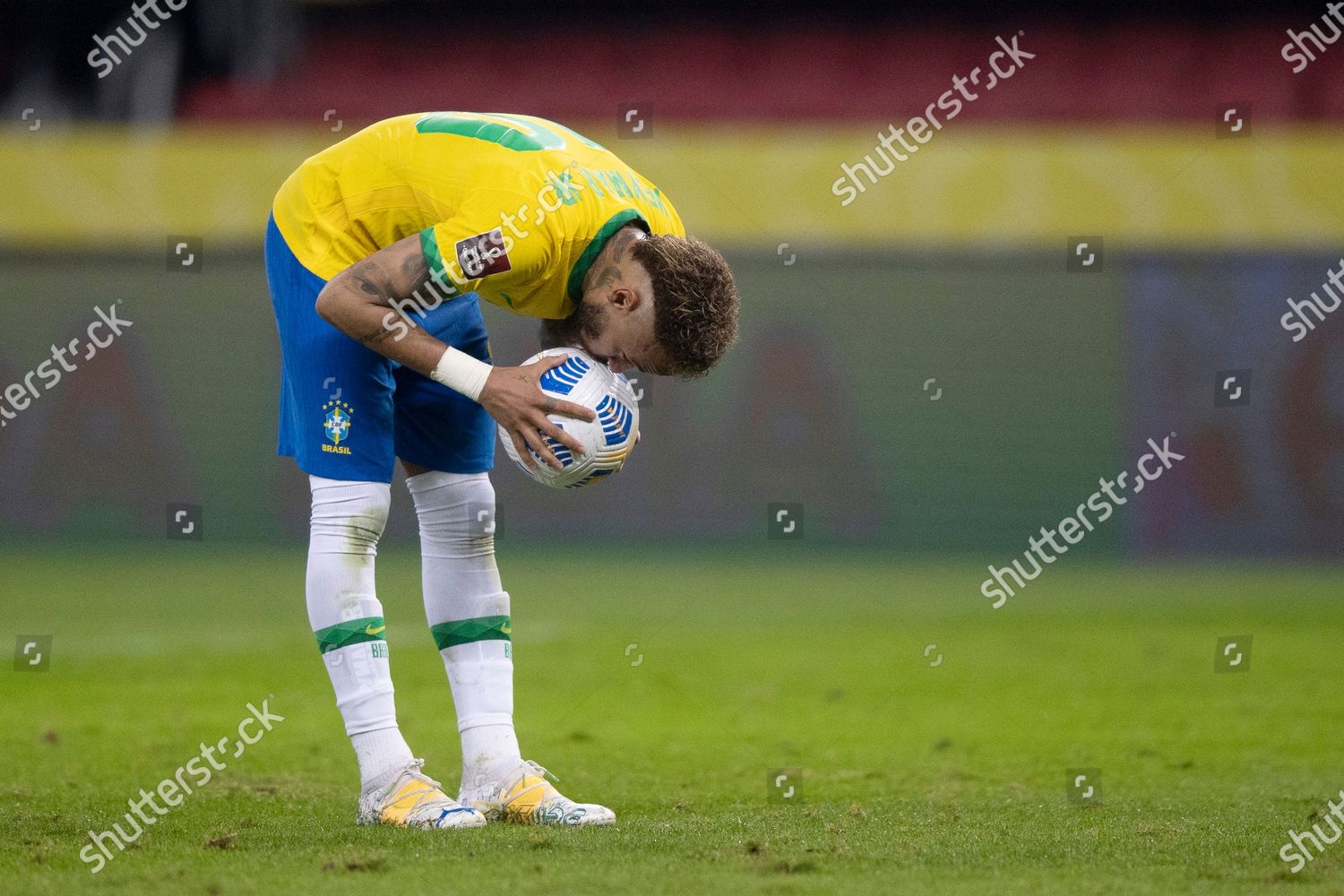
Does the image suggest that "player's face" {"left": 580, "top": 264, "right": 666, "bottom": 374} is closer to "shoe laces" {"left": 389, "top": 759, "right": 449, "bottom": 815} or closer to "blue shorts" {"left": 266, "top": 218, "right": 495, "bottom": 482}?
"blue shorts" {"left": 266, "top": 218, "right": 495, "bottom": 482}

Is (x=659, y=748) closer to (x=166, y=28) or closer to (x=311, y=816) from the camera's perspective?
(x=311, y=816)

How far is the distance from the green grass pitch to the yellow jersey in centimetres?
125

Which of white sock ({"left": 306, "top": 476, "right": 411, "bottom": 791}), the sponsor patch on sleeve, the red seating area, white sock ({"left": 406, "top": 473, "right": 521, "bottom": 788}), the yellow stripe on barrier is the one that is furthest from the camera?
the red seating area

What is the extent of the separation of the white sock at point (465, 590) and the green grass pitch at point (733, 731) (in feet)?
1.45

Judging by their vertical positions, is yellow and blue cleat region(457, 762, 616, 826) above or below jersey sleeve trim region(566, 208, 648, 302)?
below

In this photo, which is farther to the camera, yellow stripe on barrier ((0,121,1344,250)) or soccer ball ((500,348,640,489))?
yellow stripe on barrier ((0,121,1344,250))

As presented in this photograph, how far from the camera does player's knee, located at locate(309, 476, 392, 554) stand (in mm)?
3578

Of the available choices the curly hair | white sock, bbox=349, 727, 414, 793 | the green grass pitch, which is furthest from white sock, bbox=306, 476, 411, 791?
the curly hair

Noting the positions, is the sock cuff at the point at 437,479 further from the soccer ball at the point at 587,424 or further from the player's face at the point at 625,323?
the player's face at the point at 625,323

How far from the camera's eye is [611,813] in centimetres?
361

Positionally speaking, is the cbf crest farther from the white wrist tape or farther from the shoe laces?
the shoe laces

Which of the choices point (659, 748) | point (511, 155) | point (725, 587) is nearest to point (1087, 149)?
point (725, 587)

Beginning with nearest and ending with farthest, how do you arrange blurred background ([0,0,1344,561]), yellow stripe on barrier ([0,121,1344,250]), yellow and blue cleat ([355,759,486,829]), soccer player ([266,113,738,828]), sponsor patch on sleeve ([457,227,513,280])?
sponsor patch on sleeve ([457,227,513,280]) → soccer player ([266,113,738,828]) → yellow and blue cleat ([355,759,486,829]) → blurred background ([0,0,1344,561]) → yellow stripe on barrier ([0,121,1344,250])

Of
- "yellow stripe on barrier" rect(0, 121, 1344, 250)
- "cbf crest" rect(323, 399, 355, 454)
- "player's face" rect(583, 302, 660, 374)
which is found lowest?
"cbf crest" rect(323, 399, 355, 454)
